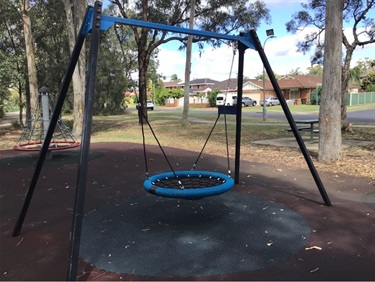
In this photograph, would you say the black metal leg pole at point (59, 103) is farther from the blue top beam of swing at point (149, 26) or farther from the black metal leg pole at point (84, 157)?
the black metal leg pole at point (84, 157)

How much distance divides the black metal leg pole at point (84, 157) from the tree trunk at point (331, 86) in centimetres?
540

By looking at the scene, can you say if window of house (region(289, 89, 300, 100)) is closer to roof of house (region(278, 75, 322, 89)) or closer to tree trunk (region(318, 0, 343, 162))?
roof of house (region(278, 75, 322, 89))

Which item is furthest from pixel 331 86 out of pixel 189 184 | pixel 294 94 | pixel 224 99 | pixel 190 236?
pixel 294 94

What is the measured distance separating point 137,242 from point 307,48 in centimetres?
1400

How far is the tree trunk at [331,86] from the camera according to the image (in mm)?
6895

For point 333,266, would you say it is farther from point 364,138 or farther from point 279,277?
point 364,138

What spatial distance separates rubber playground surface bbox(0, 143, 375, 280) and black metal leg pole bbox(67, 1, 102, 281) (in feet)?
1.12

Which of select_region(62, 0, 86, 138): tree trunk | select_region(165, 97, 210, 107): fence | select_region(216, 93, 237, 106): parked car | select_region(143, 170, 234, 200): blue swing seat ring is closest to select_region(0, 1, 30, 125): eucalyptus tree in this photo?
select_region(62, 0, 86, 138): tree trunk

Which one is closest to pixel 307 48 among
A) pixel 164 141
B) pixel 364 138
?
pixel 364 138

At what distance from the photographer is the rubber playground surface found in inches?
110

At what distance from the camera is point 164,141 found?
11.6 meters

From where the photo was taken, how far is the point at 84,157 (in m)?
2.69

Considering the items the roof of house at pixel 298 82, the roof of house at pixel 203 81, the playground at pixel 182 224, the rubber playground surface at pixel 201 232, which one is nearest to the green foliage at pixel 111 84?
the roof of house at pixel 298 82

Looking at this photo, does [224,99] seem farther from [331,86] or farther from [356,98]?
[356,98]
